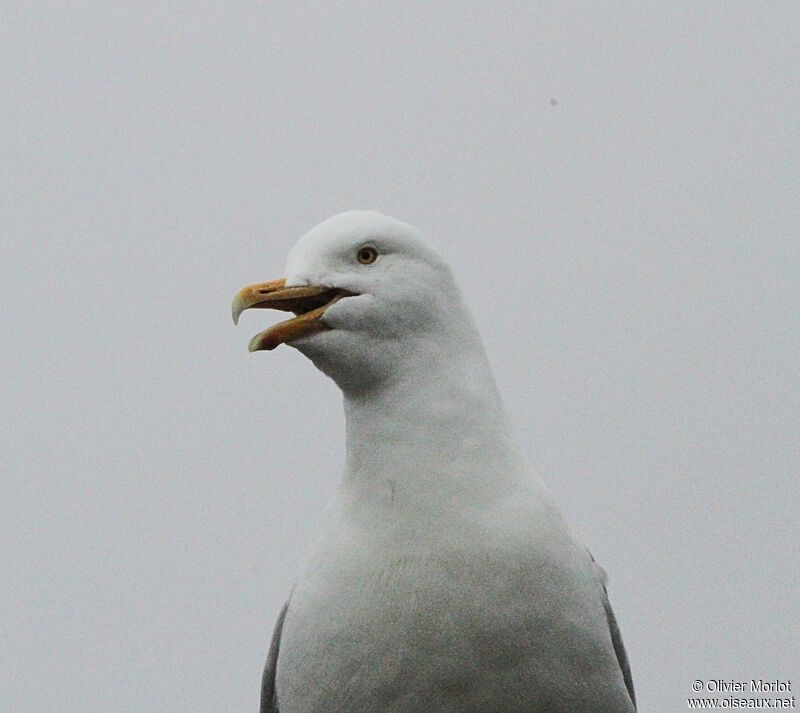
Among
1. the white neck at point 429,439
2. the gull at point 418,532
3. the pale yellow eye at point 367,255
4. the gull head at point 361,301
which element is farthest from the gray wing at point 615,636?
the pale yellow eye at point 367,255

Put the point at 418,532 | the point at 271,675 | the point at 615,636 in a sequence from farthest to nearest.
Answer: the point at 271,675
the point at 615,636
the point at 418,532

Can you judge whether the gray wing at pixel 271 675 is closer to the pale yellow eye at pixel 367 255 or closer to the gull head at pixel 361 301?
the gull head at pixel 361 301

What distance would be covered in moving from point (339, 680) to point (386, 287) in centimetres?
81

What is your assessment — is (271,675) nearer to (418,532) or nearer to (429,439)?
(418,532)

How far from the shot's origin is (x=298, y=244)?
2.17 meters

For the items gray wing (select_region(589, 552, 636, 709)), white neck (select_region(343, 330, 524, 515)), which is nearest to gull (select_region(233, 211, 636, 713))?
white neck (select_region(343, 330, 524, 515))

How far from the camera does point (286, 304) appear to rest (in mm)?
2104

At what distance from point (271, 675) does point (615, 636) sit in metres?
0.83

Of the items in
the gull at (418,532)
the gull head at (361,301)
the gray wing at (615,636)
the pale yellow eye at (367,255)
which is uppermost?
the pale yellow eye at (367,255)

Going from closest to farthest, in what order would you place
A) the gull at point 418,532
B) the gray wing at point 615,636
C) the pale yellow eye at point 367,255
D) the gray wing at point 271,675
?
the gull at point 418,532, the pale yellow eye at point 367,255, the gray wing at point 615,636, the gray wing at point 271,675

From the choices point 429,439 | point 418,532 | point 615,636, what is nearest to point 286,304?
point 429,439

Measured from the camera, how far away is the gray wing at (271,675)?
244 centimetres

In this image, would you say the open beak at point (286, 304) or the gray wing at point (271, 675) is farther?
the gray wing at point (271, 675)

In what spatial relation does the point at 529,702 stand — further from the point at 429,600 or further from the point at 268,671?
the point at 268,671
